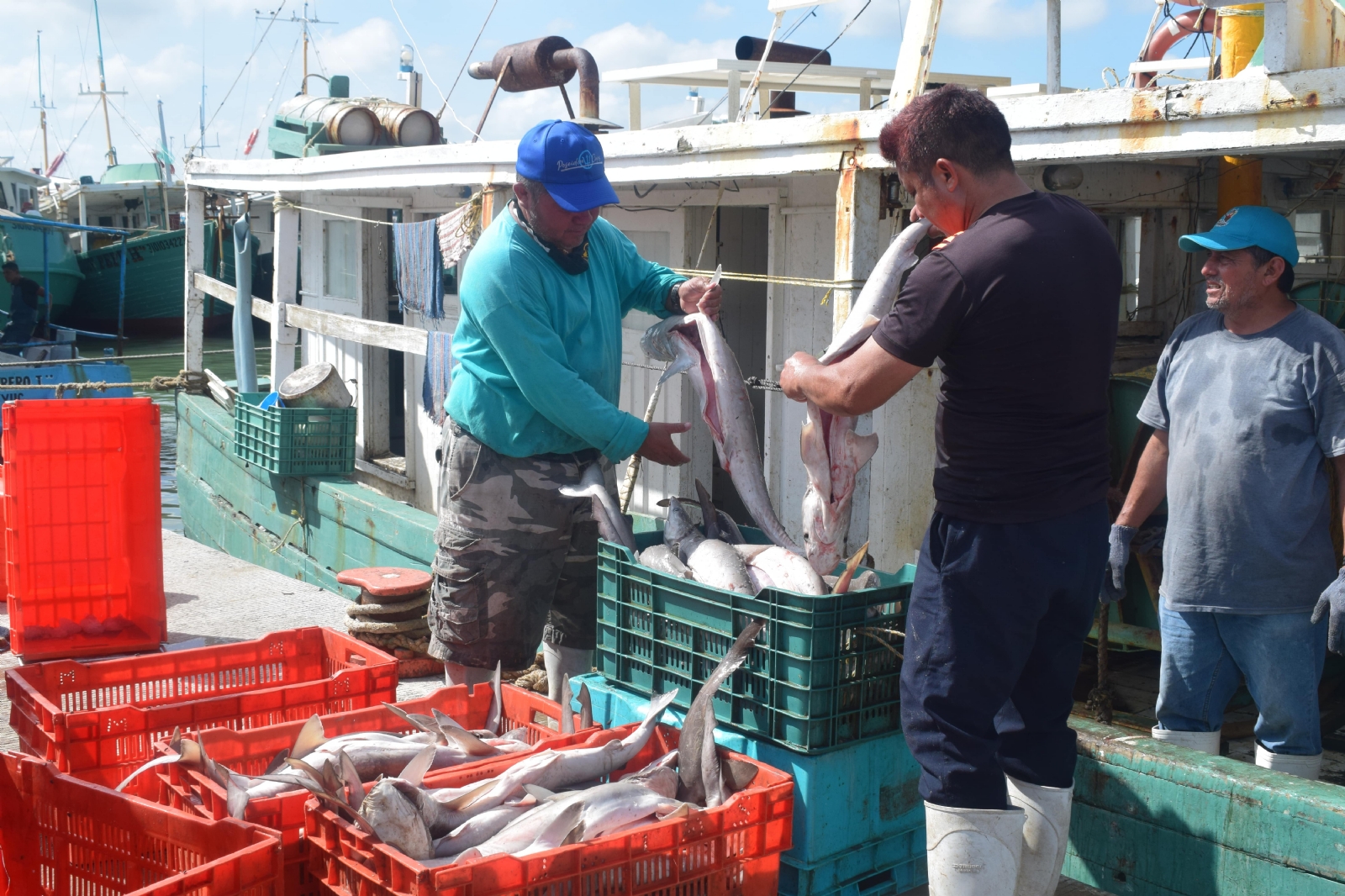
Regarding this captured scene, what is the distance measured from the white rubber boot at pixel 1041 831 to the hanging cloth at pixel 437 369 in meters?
5.54

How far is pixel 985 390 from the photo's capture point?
2.77 metres

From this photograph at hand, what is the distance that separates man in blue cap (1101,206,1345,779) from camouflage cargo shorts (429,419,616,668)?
193 cm

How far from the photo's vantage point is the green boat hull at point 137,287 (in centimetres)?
3762

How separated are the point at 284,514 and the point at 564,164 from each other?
7.08 metres

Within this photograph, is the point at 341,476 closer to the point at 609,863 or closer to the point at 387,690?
the point at 387,690

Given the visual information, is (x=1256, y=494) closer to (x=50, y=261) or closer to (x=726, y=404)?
(x=726, y=404)

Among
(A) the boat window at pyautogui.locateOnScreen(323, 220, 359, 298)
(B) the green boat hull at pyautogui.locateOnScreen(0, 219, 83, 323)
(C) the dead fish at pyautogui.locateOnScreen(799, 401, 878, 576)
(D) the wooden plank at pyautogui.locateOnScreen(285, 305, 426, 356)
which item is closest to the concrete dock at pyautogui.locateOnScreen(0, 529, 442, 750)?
(D) the wooden plank at pyautogui.locateOnScreen(285, 305, 426, 356)

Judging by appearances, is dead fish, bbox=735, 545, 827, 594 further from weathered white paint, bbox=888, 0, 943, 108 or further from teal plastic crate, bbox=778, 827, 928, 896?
weathered white paint, bbox=888, 0, 943, 108

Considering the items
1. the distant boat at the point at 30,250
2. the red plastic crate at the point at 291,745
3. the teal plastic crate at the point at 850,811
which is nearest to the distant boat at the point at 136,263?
the distant boat at the point at 30,250

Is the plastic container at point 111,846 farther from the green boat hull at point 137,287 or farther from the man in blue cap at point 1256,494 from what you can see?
the green boat hull at point 137,287

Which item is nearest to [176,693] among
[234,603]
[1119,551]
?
[234,603]

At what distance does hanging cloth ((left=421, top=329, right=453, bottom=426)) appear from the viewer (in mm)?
8055

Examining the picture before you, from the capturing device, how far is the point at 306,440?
9.81 metres

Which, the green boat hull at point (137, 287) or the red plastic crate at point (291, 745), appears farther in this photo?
the green boat hull at point (137, 287)
